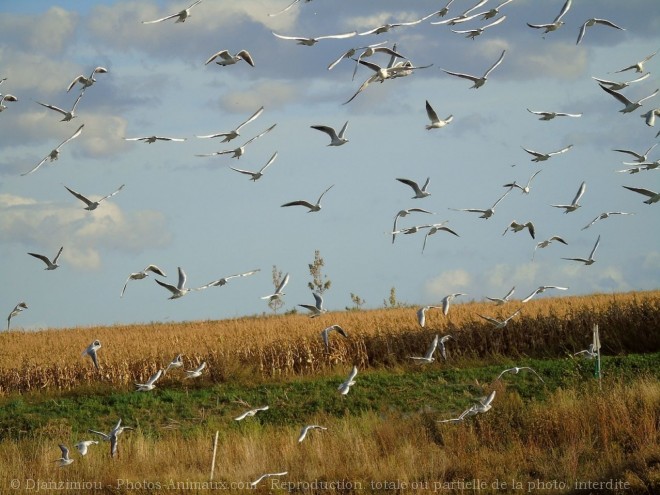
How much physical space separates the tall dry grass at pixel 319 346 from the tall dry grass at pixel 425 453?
9.34 m

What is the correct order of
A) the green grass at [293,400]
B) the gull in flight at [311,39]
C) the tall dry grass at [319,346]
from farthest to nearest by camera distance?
the tall dry grass at [319,346], the green grass at [293,400], the gull in flight at [311,39]

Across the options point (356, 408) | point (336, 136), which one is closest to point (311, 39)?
point (336, 136)

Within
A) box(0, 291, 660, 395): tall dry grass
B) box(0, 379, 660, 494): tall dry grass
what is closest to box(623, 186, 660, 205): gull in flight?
box(0, 379, 660, 494): tall dry grass

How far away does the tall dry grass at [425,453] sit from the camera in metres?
17.8

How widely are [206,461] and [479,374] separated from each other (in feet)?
34.7

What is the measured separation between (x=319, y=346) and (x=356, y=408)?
832 centimetres

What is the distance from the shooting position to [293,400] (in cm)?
2609

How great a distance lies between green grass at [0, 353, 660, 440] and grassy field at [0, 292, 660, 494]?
68 millimetres

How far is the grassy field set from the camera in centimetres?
1798

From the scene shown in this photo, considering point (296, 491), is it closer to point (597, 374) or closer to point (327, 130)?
point (327, 130)

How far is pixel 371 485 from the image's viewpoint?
17.6 meters

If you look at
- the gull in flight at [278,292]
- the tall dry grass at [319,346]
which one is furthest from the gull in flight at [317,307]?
the tall dry grass at [319,346]

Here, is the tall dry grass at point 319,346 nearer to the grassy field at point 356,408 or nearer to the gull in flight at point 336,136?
the grassy field at point 356,408

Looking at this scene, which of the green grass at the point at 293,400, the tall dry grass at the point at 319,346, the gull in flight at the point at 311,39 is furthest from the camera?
the tall dry grass at the point at 319,346
